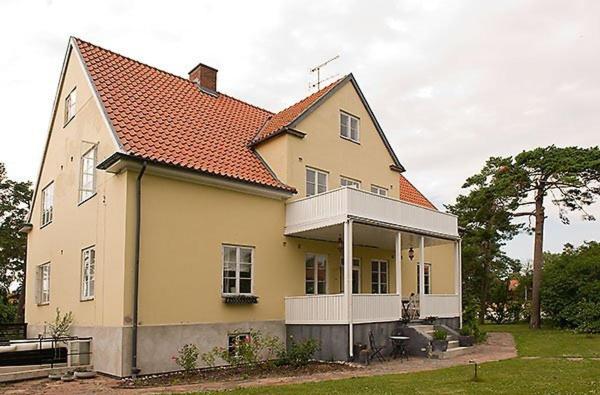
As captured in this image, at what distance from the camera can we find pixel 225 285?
16.6m

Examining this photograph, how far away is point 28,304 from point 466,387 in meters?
18.3

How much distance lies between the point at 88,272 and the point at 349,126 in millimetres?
10898

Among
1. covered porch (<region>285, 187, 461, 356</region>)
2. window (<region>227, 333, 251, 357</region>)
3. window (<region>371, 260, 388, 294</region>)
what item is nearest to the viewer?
window (<region>227, 333, 251, 357</region>)

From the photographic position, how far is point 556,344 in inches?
779

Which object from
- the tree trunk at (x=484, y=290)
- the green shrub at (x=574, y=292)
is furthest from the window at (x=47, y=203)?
the tree trunk at (x=484, y=290)

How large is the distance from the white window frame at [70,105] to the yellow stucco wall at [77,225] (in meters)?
0.19

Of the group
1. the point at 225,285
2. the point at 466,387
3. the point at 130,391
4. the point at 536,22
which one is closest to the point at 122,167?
the point at 225,285

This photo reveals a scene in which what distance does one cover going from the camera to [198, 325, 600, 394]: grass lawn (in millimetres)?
10469

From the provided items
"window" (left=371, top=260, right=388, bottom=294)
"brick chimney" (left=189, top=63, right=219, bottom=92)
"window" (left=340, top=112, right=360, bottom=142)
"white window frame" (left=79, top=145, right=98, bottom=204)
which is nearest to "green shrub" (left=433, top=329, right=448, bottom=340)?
"window" (left=371, top=260, right=388, bottom=294)

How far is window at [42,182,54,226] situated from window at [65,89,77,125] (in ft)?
9.27

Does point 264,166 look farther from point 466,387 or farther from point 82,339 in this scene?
point 466,387

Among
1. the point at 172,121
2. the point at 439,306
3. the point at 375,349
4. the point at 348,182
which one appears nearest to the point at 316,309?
the point at 375,349

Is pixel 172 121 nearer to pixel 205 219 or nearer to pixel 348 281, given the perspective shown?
pixel 205 219

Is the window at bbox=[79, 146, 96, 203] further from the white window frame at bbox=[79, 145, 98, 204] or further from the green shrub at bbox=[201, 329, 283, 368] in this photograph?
the green shrub at bbox=[201, 329, 283, 368]
